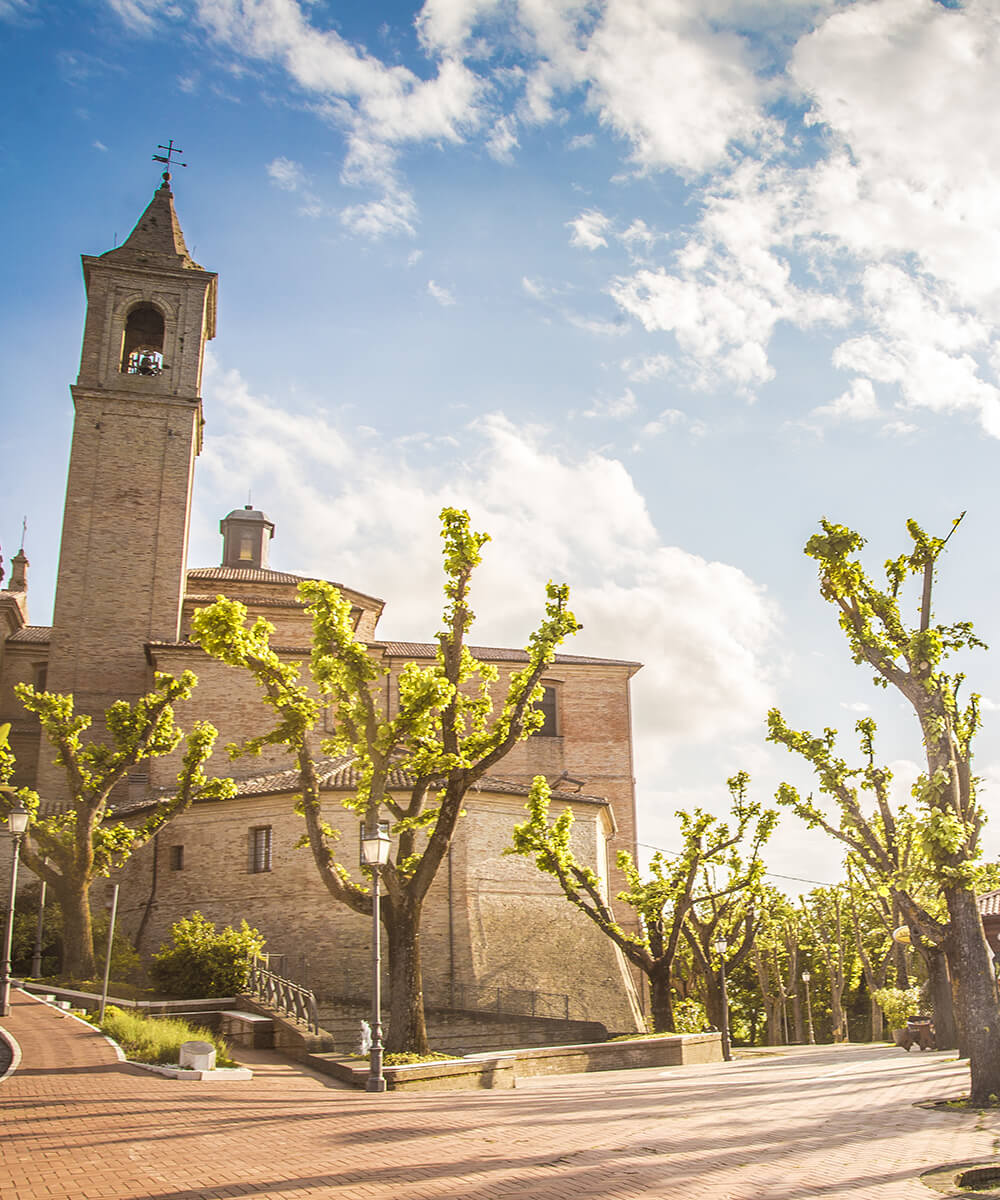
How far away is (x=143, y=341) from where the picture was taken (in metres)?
36.2

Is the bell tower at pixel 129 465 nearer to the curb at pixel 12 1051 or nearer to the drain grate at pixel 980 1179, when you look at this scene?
the curb at pixel 12 1051

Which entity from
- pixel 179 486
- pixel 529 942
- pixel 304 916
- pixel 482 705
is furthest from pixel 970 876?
pixel 179 486

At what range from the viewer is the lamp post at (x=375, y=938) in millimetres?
13016

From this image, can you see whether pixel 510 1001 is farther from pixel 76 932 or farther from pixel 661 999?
pixel 76 932

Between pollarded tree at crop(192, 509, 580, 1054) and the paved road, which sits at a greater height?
pollarded tree at crop(192, 509, 580, 1054)

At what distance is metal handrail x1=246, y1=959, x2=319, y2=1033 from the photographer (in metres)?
18.2

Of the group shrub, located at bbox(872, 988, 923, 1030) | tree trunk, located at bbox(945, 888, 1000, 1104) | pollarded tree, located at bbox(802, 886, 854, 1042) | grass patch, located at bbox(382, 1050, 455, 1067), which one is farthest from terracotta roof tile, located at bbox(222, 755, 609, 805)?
pollarded tree, located at bbox(802, 886, 854, 1042)

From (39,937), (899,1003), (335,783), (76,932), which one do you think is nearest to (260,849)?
(335,783)

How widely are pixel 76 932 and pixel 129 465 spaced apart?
17756 millimetres

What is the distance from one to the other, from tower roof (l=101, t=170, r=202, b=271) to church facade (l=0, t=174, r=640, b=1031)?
0.28 feet

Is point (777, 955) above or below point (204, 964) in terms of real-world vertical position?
below

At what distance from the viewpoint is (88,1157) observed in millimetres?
7918

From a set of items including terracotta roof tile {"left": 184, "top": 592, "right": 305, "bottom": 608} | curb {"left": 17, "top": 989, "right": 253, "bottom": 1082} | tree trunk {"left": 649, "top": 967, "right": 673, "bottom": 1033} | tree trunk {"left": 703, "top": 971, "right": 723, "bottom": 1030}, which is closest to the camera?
curb {"left": 17, "top": 989, "right": 253, "bottom": 1082}

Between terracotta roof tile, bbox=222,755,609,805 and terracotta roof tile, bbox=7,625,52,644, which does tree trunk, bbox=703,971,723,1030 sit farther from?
terracotta roof tile, bbox=7,625,52,644
